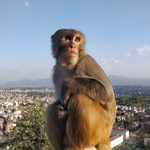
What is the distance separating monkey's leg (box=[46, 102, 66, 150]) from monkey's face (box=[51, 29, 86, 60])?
0.67 meters

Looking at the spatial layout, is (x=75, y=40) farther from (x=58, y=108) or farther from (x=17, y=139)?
(x=17, y=139)

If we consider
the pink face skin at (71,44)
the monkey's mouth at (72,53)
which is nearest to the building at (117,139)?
the pink face skin at (71,44)

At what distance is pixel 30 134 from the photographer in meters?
7.61

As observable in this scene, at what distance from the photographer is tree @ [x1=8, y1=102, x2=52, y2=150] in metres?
7.42

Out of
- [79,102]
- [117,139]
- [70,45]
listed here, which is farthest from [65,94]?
[117,139]

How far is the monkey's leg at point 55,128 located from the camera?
318cm

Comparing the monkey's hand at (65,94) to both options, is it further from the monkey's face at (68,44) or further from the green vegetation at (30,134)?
the green vegetation at (30,134)

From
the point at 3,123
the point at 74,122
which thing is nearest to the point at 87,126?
the point at 74,122

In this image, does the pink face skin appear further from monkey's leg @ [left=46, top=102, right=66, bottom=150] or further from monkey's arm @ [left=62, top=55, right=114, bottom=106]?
monkey's leg @ [left=46, top=102, right=66, bottom=150]

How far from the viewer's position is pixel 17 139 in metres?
7.61

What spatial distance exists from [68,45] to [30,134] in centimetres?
495

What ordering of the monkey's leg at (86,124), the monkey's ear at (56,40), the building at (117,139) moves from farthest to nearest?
the building at (117,139), the monkey's ear at (56,40), the monkey's leg at (86,124)

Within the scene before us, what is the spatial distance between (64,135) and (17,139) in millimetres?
4793

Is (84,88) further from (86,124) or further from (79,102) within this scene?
(86,124)
